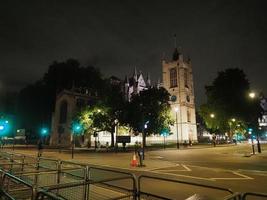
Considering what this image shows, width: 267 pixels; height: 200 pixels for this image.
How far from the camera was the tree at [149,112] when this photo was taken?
4816cm

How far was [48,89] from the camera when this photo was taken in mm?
68938

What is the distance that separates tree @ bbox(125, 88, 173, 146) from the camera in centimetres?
4816

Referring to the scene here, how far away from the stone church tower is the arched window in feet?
111

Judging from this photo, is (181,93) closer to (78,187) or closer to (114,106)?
(114,106)

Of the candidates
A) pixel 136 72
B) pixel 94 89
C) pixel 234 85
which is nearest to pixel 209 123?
pixel 234 85

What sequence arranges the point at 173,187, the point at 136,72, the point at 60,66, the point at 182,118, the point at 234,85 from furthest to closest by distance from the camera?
the point at 136,72, the point at 182,118, the point at 60,66, the point at 234,85, the point at 173,187

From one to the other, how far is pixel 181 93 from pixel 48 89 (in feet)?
141

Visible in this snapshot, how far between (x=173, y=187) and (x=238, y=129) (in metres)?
71.0

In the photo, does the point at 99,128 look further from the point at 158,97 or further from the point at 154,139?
the point at 154,139

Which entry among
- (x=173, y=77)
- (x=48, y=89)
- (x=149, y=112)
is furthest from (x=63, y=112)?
(x=173, y=77)

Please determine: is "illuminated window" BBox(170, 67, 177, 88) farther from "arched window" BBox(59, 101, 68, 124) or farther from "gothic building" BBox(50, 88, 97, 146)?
"arched window" BBox(59, 101, 68, 124)

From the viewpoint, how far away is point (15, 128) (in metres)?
76.1

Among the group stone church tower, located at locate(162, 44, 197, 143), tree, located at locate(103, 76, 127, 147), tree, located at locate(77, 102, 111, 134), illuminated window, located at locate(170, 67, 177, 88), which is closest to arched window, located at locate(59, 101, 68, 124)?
tree, located at locate(77, 102, 111, 134)

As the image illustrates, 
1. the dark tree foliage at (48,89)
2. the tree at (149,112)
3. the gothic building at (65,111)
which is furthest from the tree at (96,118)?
the dark tree foliage at (48,89)
